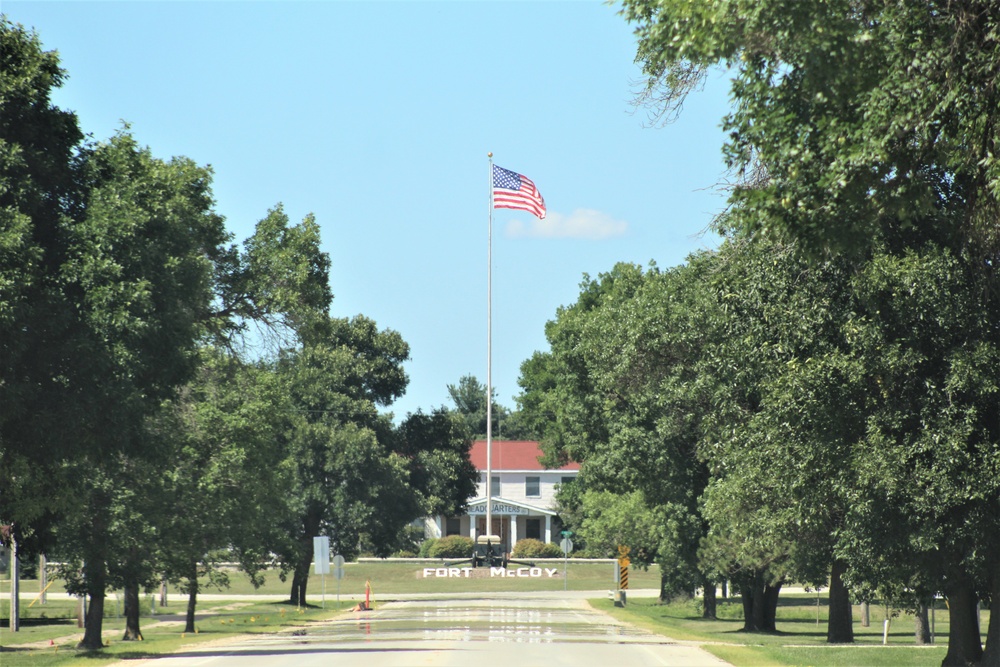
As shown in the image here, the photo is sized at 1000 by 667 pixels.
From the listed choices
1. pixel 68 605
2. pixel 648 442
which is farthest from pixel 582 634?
pixel 68 605

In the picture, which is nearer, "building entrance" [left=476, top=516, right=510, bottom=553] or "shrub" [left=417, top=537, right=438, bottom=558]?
"shrub" [left=417, top=537, right=438, bottom=558]

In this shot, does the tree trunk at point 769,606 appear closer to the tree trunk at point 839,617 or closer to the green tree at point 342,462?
the tree trunk at point 839,617

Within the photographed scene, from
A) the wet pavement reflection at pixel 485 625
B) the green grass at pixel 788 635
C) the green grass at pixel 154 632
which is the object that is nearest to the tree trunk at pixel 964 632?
the green grass at pixel 788 635

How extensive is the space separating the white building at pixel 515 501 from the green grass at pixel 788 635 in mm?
40422

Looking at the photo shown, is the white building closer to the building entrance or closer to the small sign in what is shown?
the building entrance

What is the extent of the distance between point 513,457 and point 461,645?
Result: 8452cm

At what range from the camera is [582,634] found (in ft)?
101

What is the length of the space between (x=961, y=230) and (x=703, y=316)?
55.4 feet

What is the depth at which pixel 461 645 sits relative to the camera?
25.9 m

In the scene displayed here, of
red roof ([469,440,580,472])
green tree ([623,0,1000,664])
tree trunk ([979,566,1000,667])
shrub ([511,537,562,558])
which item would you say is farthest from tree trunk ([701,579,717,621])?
red roof ([469,440,580,472])

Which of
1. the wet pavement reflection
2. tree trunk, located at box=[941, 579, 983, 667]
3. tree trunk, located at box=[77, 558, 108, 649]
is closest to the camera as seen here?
tree trunk, located at box=[941, 579, 983, 667]

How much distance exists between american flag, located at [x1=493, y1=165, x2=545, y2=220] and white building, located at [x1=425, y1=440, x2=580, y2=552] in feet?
165

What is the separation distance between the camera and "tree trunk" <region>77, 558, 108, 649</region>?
2800 centimetres

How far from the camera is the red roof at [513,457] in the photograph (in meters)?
108
